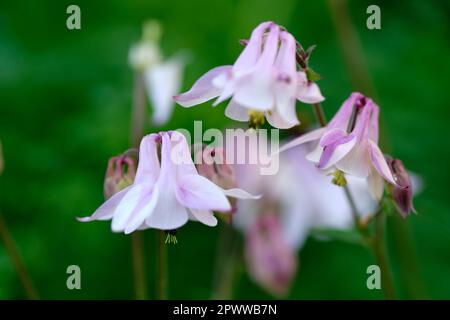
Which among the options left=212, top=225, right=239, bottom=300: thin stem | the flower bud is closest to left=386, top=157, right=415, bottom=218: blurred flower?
the flower bud

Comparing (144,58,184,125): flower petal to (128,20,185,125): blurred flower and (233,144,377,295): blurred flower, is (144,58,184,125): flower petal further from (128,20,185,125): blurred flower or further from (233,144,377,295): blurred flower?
(233,144,377,295): blurred flower

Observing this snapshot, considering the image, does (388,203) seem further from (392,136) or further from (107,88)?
(107,88)

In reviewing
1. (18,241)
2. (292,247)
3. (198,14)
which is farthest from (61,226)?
(198,14)

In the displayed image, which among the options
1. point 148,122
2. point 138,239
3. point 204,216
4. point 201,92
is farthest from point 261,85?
point 148,122

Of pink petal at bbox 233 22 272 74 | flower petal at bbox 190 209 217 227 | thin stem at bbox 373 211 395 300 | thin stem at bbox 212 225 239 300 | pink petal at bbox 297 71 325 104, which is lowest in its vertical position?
thin stem at bbox 212 225 239 300

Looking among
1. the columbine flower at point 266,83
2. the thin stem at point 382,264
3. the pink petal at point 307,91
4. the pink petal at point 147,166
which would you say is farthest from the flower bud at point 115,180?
the thin stem at point 382,264
